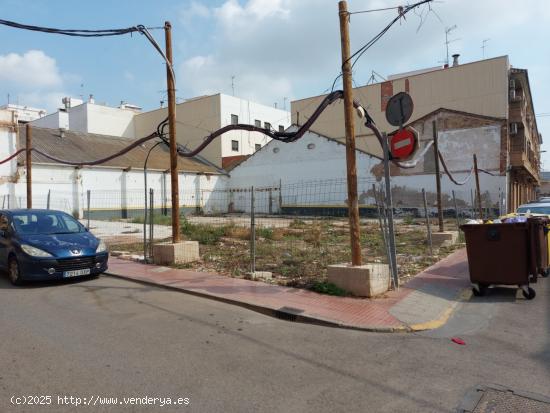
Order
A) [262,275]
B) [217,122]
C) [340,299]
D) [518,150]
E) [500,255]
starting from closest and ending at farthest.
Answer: [340,299]
[500,255]
[262,275]
[518,150]
[217,122]

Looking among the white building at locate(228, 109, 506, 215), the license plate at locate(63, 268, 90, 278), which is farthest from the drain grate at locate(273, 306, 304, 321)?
the white building at locate(228, 109, 506, 215)

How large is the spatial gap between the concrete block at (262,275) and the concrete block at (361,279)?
5.04ft

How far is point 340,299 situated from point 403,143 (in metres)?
2.82

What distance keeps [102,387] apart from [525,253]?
22.2ft

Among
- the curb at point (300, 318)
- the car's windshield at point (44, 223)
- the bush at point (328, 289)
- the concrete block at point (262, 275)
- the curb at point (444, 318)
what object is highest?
the car's windshield at point (44, 223)

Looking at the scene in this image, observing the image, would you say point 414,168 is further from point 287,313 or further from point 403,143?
point 287,313

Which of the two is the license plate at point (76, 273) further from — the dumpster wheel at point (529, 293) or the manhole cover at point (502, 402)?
the dumpster wheel at point (529, 293)

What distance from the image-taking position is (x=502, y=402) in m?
3.56

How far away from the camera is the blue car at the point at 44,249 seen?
772cm

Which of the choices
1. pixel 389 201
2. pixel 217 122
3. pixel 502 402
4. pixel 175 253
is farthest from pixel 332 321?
pixel 217 122

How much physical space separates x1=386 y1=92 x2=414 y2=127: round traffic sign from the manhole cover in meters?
4.50

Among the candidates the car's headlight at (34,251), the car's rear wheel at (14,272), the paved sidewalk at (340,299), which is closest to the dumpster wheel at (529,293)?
the paved sidewalk at (340,299)

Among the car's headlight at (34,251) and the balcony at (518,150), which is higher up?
the balcony at (518,150)

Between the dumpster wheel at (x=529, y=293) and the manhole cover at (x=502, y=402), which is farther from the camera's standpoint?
the dumpster wheel at (x=529, y=293)
